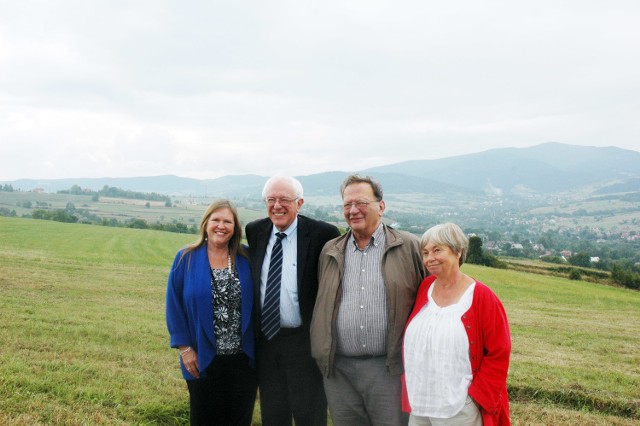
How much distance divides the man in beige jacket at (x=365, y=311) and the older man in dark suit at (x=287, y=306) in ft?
0.79

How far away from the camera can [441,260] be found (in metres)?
3.51

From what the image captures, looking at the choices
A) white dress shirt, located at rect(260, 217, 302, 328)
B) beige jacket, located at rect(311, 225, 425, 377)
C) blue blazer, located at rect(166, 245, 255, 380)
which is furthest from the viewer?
white dress shirt, located at rect(260, 217, 302, 328)

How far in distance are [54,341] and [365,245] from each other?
17.9 feet

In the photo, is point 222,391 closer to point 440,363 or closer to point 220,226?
point 220,226

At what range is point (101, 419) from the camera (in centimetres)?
457

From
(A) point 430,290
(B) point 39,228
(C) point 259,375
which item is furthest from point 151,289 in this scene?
(B) point 39,228

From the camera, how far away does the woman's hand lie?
4.23 m

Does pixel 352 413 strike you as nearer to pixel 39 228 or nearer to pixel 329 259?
pixel 329 259

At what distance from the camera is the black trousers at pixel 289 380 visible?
13.9ft

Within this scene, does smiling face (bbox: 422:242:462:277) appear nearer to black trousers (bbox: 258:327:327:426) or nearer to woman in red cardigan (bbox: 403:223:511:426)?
woman in red cardigan (bbox: 403:223:511:426)

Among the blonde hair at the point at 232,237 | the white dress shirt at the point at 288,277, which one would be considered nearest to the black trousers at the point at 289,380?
the white dress shirt at the point at 288,277

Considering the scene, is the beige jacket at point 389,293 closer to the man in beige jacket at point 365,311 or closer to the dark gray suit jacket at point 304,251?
the man in beige jacket at point 365,311

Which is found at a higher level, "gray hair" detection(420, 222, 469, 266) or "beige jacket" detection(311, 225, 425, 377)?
"gray hair" detection(420, 222, 469, 266)

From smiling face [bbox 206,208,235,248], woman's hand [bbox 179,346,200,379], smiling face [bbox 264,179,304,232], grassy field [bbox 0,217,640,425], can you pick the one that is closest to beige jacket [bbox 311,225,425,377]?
smiling face [bbox 264,179,304,232]
